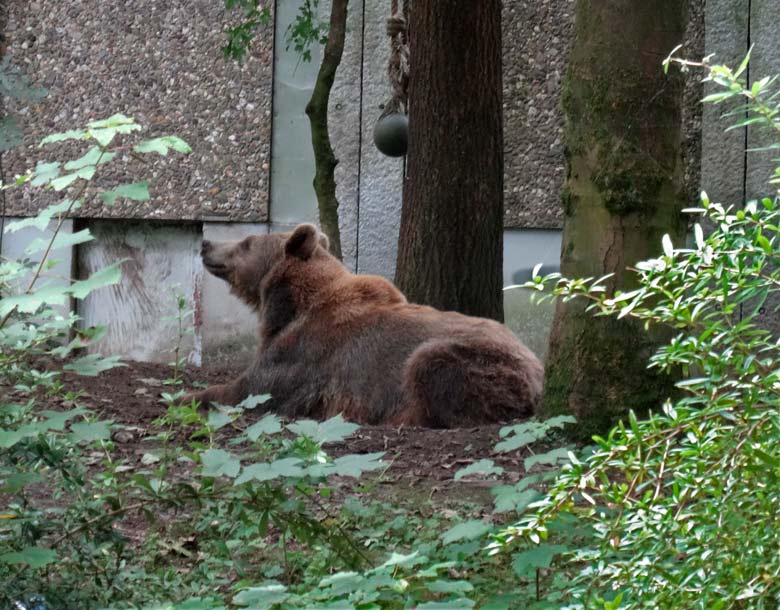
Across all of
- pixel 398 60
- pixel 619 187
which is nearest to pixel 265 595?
pixel 619 187

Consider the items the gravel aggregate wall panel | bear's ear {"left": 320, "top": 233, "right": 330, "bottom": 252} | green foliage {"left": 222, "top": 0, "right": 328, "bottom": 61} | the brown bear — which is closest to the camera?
the brown bear

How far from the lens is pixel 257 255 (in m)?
8.42

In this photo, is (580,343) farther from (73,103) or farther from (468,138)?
(73,103)

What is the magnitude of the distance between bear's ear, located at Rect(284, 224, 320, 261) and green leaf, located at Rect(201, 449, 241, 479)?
4.95 metres

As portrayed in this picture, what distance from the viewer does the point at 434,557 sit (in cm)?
360

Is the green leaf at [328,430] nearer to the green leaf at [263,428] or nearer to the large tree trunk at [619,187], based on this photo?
the green leaf at [263,428]

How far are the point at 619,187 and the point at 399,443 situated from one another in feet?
6.09

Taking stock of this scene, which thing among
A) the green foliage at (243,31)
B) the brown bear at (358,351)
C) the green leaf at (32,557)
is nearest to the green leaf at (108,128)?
the green leaf at (32,557)

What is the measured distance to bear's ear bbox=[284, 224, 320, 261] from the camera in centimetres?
813

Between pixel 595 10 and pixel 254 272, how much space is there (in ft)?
12.9

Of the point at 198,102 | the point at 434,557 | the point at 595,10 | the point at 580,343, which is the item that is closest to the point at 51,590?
the point at 434,557

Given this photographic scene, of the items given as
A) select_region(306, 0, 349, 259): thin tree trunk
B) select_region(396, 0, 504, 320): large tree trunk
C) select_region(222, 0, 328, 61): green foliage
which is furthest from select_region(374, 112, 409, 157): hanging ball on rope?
select_region(222, 0, 328, 61): green foliage

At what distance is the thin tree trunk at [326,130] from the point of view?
28.7ft

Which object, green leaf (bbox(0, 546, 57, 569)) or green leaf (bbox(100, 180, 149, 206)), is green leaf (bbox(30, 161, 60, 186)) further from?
green leaf (bbox(0, 546, 57, 569))
